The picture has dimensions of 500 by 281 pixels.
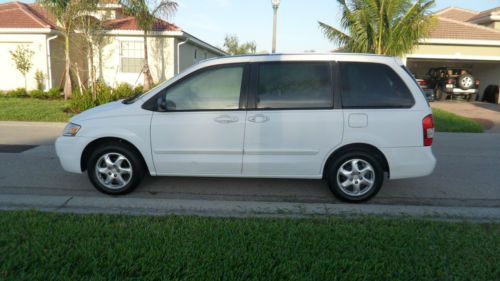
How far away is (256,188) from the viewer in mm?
5125

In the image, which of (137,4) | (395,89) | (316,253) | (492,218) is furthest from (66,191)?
(137,4)

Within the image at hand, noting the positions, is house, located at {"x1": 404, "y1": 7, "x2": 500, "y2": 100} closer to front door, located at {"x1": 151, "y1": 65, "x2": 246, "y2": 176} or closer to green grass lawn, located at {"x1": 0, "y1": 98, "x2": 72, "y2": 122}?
green grass lawn, located at {"x1": 0, "y1": 98, "x2": 72, "y2": 122}

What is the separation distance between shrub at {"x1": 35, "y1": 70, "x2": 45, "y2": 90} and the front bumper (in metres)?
14.8

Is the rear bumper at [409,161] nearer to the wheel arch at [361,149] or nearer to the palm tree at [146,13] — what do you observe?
the wheel arch at [361,149]

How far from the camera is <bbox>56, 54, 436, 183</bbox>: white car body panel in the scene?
14.4ft

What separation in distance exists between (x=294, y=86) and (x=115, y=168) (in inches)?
99.3

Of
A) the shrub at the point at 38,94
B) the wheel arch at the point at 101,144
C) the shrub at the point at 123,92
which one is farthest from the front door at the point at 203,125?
the shrub at the point at 38,94

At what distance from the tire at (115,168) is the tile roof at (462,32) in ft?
60.5

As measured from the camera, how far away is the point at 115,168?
4617mm

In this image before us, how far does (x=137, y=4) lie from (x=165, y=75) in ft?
11.9

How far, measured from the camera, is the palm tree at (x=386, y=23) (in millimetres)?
13898

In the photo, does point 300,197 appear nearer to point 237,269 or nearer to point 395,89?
point 395,89

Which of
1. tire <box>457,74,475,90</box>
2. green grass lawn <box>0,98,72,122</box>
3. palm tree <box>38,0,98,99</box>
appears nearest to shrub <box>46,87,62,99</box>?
green grass lawn <box>0,98,72,122</box>

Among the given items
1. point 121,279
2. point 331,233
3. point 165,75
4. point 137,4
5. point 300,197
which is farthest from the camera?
point 165,75
